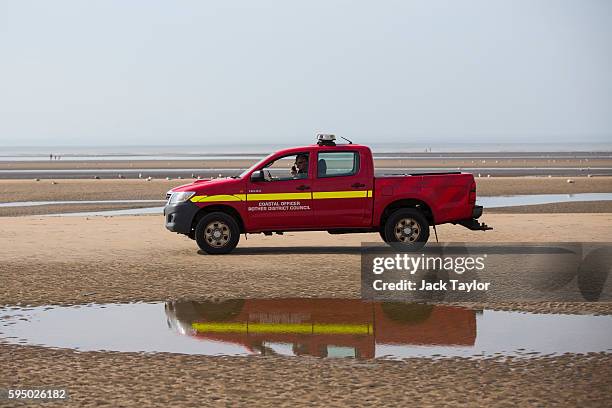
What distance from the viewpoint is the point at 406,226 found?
17.5 metres

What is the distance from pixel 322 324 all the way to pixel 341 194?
6.74 metres

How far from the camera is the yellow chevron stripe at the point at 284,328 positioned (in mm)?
10430

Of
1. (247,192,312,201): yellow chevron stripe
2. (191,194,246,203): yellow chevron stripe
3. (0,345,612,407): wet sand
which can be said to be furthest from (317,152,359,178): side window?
(0,345,612,407): wet sand

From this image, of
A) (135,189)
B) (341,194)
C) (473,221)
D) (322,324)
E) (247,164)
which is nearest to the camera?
(322,324)

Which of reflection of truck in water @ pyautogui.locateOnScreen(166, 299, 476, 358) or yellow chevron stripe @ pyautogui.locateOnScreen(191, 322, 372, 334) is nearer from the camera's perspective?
reflection of truck in water @ pyautogui.locateOnScreen(166, 299, 476, 358)

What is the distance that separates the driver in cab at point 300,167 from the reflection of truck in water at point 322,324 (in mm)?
5356

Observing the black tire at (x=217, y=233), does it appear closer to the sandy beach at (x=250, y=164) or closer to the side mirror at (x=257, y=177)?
the side mirror at (x=257, y=177)

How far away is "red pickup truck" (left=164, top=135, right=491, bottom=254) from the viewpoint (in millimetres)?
17422

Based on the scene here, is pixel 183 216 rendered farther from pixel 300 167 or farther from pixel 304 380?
pixel 304 380

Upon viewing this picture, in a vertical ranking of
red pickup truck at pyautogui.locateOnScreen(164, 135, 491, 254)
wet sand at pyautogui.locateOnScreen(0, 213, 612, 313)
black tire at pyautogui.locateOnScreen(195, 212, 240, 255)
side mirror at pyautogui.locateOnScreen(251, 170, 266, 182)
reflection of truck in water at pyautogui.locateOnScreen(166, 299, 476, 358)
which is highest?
side mirror at pyautogui.locateOnScreen(251, 170, 266, 182)

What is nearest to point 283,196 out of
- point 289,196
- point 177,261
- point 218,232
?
point 289,196

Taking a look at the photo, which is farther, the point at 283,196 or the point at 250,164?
the point at 250,164

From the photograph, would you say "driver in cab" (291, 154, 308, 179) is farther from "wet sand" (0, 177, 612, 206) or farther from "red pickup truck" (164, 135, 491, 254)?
"wet sand" (0, 177, 612, 206)

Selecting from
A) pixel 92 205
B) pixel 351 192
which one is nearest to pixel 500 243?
pixel 351 192
